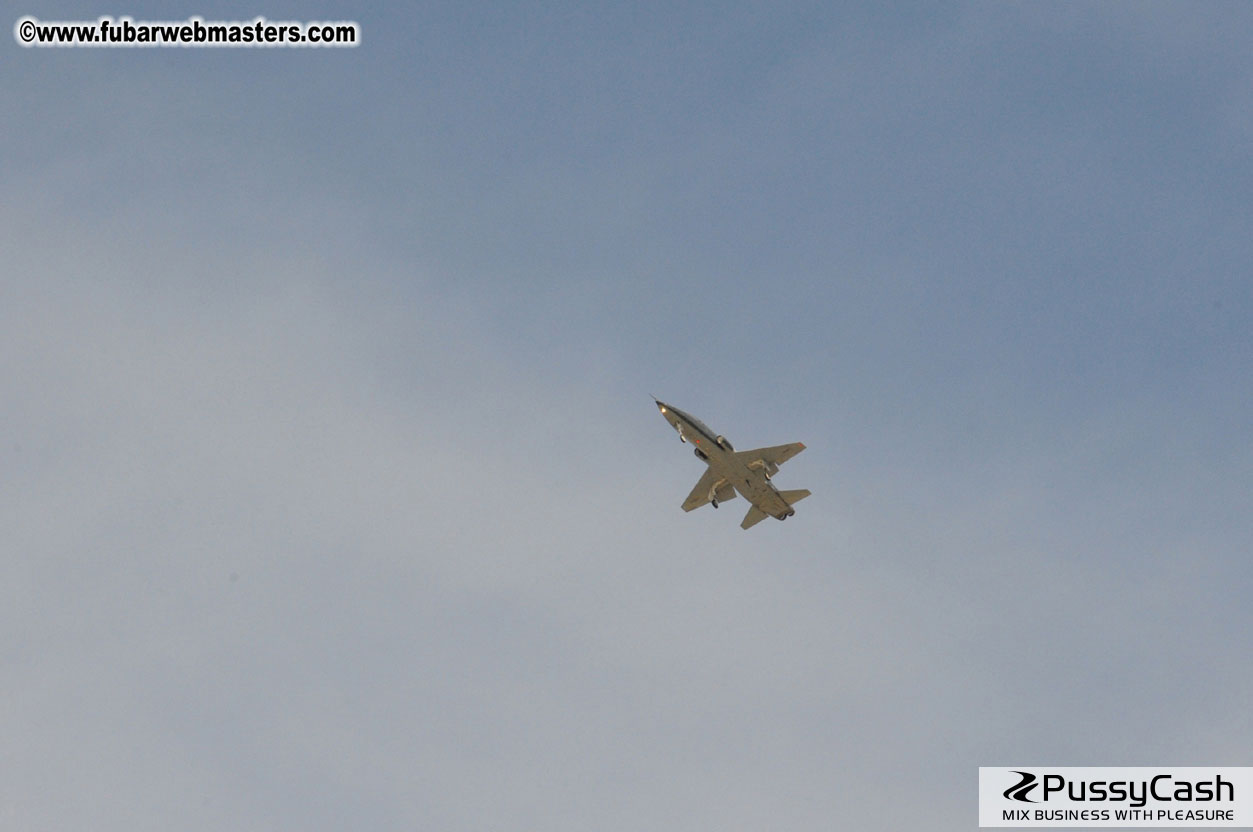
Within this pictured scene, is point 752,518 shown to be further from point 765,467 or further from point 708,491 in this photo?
point 765,467

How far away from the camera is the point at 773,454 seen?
11644 centimetres

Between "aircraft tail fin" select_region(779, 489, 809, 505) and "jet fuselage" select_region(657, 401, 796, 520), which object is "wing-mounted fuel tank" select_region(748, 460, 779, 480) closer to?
"jet fuselage" select_region(657, 401, 796, 520)

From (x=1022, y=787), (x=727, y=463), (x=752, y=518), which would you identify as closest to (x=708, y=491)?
(x=752, y=518)

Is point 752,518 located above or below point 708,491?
below

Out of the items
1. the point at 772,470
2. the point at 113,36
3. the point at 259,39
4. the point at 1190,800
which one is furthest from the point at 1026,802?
the point at 113,36

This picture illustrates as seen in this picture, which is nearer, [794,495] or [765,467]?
[765,467]

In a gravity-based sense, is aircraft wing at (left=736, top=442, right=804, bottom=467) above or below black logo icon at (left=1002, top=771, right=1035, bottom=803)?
above

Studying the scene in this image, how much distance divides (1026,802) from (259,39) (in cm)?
9973

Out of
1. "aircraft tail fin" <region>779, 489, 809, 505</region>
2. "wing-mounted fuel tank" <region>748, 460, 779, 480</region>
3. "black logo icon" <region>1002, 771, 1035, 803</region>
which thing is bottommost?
"black logo icon" <region>1002, 771, 1035, 803</region>

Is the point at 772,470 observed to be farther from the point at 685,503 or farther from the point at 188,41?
the point at 188,41

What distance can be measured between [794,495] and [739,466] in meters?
7.90

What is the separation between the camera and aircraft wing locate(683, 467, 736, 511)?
12075cm

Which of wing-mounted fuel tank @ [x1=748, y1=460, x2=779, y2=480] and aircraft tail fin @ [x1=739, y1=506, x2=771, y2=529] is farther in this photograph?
aircraft tail fin @ [x1=739, y1=506, x2=771, y2=529]

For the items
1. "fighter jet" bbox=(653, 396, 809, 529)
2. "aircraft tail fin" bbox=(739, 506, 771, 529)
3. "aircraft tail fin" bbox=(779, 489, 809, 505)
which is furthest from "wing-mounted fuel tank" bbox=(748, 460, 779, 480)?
"aircraft tail fin" bbox=(739, 506, 771, 529)
